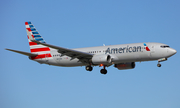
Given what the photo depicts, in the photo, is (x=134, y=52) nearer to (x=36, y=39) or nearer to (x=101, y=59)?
(x=101, y=59)

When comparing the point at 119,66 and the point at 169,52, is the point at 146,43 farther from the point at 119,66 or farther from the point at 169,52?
the point at 119,66

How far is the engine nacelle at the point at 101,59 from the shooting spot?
50.6 m

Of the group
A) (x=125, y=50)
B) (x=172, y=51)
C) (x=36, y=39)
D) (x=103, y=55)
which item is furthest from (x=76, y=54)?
(x=172, y=51)

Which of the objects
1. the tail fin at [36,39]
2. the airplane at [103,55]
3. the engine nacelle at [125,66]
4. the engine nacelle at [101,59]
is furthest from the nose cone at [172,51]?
the tail fin at [36,39]

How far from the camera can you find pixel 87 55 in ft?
170

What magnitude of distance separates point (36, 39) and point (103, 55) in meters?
15.7

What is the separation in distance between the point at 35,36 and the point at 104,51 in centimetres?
1562

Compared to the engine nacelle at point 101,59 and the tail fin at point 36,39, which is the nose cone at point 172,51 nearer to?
the engine nacelle at point 101,59

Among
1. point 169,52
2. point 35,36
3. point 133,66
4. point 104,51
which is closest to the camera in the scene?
point 169,52

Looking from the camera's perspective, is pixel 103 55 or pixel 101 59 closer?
pixel 101 59

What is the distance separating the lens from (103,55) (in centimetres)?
5116

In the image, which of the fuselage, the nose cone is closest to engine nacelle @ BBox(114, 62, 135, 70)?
the fuselage

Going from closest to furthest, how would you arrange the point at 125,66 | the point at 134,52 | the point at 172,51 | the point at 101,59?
the point at 172,51
the point at 134,52
the point at 101,59
the point at 125,66

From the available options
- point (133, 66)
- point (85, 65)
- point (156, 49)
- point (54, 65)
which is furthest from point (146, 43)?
point (54, 65)
